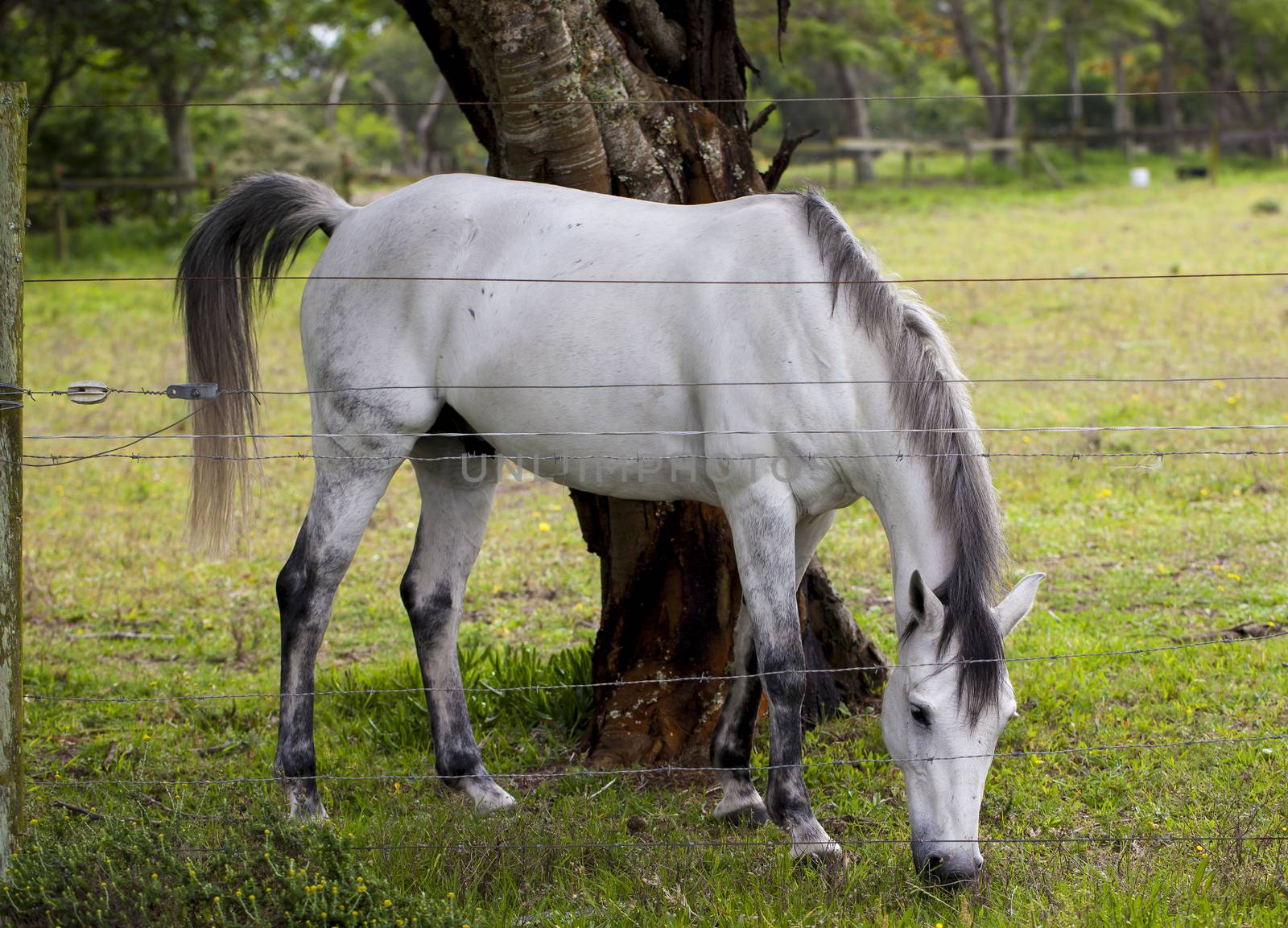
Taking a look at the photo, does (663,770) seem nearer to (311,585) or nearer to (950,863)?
(950,863)

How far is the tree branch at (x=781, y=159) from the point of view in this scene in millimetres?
4492

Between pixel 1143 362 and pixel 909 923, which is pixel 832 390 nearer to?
pixel 909 923

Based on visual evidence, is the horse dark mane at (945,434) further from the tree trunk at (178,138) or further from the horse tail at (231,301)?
the tree trunk at (178,138)

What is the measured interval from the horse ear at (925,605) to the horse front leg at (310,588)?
66.0 inches

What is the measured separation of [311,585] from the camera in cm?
387

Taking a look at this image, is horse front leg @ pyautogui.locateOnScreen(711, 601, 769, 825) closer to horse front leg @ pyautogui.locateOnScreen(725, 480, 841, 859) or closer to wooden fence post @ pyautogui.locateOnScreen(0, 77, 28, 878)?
horse front leg @ pyautogui.locateOnScreen(725, 480, 841, 859)

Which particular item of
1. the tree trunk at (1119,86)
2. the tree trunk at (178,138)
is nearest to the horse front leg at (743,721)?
the tree trunk at (178,138)

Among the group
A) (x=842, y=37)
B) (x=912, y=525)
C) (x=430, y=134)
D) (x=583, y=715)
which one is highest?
(x=912, y=525)

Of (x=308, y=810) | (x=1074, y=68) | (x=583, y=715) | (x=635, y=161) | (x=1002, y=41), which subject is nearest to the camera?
(x=308, y=810)

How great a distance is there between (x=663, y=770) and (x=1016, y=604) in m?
1.29

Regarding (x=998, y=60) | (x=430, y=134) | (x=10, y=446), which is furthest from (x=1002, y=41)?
(x=10, y=446)

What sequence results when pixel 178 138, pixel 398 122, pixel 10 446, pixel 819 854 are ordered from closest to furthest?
pixel 10 446
pixel 819 854
pixel 178 138
pixel 398 122

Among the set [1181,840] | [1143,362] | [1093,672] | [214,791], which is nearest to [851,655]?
[1093,672]

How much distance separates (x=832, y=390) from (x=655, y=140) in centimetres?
137
